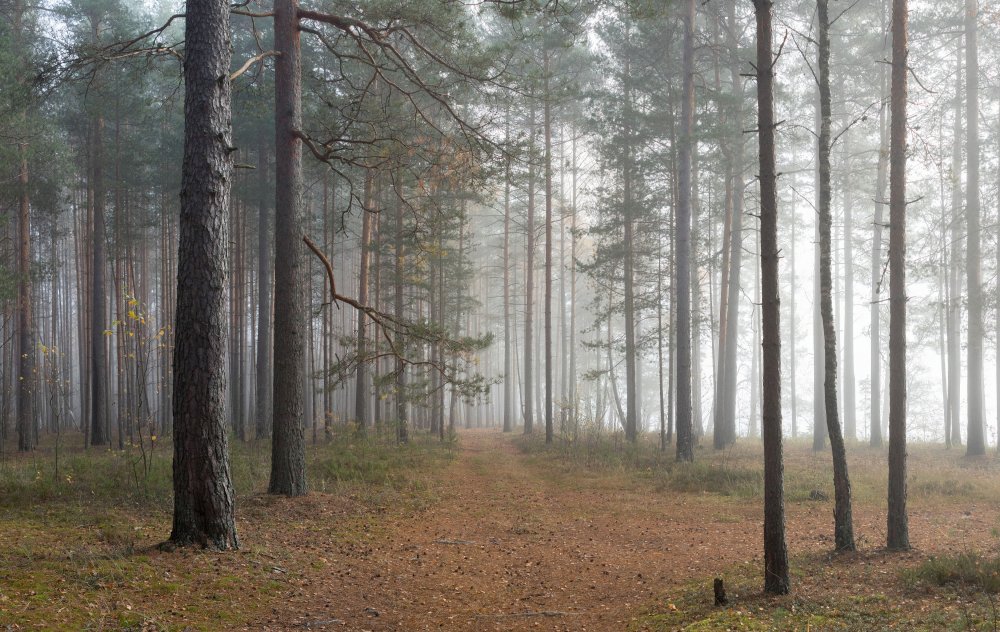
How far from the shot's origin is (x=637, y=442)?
2014cm

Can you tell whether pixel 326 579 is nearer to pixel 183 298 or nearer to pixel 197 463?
pixel 197 463

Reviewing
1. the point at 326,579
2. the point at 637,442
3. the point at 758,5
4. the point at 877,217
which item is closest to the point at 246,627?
the point at 326,579

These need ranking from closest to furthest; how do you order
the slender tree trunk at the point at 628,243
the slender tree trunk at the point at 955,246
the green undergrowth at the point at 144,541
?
the green undergrowth at the point at 144,541
the slender tree trunk at the point at 628,243
the slender tree trunk at the point at 955,246

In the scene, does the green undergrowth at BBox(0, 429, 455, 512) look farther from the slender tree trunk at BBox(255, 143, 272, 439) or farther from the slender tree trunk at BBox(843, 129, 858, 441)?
the slender tree trunk at BBox(843, 129, 858, 441)

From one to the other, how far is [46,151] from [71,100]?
862cm

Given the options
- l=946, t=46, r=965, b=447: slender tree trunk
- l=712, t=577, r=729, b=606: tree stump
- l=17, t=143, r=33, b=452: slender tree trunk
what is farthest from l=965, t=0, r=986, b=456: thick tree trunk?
l=17, t=143, r=33, b=452: slender tree trunk

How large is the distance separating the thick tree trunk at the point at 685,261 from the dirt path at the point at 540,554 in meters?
3.27

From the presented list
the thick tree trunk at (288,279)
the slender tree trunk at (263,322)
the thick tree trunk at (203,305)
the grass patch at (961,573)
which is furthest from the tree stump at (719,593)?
the slender tree trunk at (263,322)

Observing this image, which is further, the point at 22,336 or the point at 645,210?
the point at 645,210

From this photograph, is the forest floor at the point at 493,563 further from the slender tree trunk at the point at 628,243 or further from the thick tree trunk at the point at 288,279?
the slender tree trunk at the point at 628,243

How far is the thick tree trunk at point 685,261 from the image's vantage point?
52.5 feet

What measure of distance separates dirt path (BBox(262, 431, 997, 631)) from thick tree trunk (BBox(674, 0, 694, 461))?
3.27 meters

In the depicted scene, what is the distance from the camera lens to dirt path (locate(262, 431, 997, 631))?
5816 mm

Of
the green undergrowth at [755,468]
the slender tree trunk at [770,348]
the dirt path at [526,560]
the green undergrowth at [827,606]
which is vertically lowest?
the green undergrowth at [755,468]
